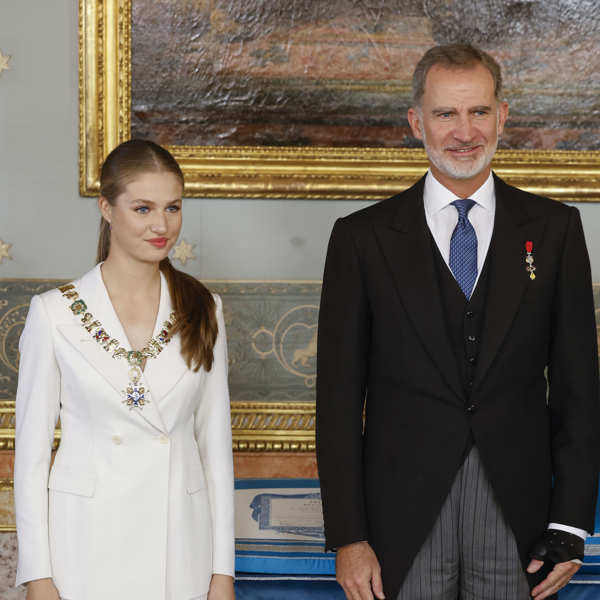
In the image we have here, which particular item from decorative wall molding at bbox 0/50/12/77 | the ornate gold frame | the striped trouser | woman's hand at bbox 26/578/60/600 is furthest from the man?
decorative wall molding at bbox 0/50/12/77

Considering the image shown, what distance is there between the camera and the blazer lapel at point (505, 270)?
196cm

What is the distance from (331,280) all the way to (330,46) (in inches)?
73.4

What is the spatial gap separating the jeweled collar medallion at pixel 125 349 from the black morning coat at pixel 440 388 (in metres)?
0.39

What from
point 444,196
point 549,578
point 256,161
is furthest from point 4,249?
point 549,578

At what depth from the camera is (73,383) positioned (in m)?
2.02

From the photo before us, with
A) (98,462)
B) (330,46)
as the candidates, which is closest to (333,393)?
(98,462)

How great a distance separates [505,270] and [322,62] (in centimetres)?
194

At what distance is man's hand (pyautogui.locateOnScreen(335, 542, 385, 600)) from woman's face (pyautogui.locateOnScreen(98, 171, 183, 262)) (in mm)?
825

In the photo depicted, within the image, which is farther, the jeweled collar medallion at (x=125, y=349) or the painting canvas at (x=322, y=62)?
the painting canvas at (x=322, y=62)

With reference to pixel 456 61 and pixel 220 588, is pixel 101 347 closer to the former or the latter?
pixel 220 588

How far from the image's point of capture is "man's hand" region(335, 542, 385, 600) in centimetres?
195

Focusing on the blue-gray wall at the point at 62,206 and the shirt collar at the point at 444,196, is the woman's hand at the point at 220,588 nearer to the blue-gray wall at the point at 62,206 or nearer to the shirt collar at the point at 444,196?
the shirt collar at the point at 444,196

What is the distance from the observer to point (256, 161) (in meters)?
3.68

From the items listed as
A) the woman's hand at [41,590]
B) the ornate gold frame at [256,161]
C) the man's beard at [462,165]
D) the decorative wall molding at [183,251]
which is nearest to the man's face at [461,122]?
the man's beard at [462,165]
